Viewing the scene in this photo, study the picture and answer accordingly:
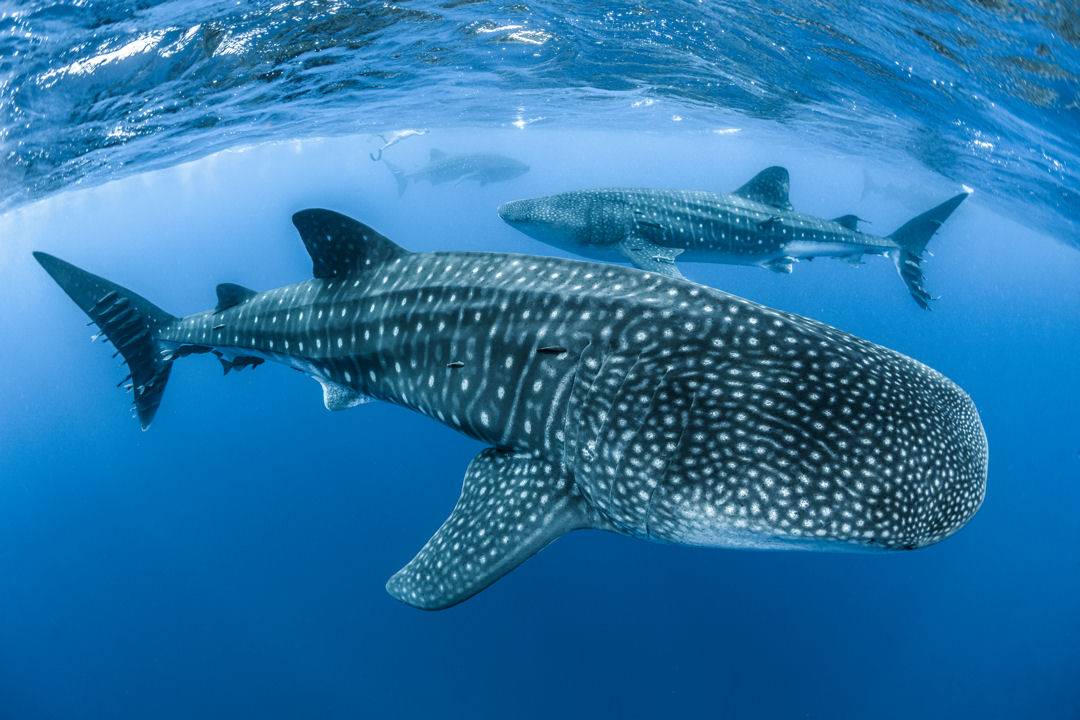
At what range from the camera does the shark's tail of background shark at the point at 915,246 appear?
10.8 m

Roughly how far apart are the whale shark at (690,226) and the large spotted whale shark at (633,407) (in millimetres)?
5244

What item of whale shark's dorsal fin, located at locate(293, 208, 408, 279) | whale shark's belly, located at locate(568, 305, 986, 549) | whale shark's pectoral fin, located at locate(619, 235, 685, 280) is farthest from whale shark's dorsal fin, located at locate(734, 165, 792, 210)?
whale shark's belly, located at locate(568, 305, 986, 549)

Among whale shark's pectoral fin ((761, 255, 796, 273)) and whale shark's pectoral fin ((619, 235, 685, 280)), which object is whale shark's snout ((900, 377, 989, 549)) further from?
whale shark's pectoral fin ((761, 255, 796, 273))

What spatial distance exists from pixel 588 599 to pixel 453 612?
2.71 meters

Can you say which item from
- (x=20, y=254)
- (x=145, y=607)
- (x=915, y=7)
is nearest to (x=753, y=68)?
(x=915, y=7)

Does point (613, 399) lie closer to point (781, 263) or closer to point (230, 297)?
point (230, 297)

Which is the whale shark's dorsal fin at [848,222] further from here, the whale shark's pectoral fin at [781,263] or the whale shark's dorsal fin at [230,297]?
the whale shark's dorsal fin at [230,297]

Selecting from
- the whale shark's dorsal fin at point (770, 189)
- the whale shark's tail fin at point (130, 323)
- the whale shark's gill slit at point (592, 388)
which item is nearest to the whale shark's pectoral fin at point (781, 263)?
the whale shark's dorsal fin at point (770, 189)

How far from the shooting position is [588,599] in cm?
1091

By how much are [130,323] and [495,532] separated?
19.0ft

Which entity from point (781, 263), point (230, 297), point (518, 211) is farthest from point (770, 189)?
point (230, 297)

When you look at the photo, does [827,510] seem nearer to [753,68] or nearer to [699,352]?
[699,352]

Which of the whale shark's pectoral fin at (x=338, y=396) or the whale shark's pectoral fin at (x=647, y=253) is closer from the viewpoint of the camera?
the whale shark's pectoral fin at (x=338, y=396)

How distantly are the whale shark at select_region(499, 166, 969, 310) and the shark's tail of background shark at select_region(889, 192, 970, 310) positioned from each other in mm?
747
